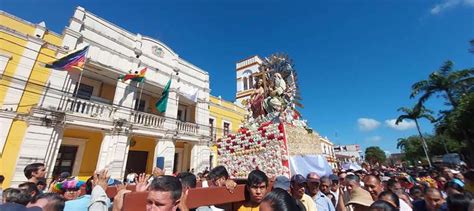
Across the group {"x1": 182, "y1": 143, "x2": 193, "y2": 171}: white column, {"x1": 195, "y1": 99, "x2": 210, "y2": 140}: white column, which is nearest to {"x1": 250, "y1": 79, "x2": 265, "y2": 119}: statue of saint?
{"x1": 195, "y1": 99, "x2": 210, "y2": 140}: white column

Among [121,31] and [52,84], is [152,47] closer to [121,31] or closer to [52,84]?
[121,31]

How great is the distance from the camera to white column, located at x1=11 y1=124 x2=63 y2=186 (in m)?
→ 7.67

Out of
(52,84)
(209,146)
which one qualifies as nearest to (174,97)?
(209,146)

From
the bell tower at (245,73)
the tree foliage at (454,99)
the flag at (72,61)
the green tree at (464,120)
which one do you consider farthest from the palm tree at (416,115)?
the flag at (72,61)

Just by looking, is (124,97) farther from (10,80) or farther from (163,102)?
(10,80)

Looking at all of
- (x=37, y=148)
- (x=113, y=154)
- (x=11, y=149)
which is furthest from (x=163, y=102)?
(x=11, y=149)

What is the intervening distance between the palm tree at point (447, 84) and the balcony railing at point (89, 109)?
23.0 metres

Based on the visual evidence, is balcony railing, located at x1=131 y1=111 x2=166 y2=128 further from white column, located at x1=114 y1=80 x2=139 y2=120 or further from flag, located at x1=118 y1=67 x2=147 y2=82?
flag, located at x1=118 y1=67 x2=147 y2=82

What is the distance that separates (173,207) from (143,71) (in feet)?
37.3

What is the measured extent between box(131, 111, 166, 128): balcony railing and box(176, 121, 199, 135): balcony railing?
1.28 metres

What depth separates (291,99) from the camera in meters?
5.54

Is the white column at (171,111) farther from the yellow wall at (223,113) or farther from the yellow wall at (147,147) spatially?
the yellow wall at (223,113)

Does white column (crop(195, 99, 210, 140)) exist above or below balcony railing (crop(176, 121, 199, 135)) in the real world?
above

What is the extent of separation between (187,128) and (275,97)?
406 inches
